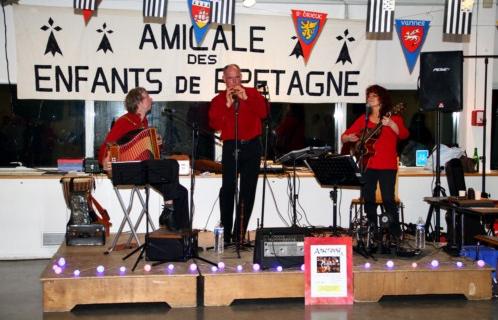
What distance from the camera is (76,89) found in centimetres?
717

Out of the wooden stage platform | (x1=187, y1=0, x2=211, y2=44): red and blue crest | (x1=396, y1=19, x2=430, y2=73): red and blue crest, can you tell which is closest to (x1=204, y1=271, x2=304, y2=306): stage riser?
the wooden stage platform

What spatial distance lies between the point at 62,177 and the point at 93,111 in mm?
1161

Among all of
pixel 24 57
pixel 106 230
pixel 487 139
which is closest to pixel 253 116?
pixel 106 230

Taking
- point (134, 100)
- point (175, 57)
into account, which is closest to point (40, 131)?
point (175, 57)

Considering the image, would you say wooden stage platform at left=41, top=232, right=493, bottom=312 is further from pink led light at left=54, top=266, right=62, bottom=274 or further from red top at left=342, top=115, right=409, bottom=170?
red top at left=342, top=115, right=409, bottom=170

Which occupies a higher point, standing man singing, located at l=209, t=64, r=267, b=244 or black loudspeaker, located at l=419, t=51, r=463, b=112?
black loudspeaker, located at l=419, t=51, r=463, b=112

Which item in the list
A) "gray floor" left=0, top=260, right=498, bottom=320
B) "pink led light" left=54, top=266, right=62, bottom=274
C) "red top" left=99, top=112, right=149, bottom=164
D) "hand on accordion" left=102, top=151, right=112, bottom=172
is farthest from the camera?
"red top" left=99, top=112, right=149, bottom=164

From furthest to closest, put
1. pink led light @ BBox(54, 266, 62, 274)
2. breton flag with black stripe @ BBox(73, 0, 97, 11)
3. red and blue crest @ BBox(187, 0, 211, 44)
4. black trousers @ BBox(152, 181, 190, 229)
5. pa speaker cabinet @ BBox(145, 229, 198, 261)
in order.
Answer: red and blue crest @ BBox(187, 0, 211, 44), breton flag with black stripe @ BBox(73, 0, 97, 11), black trousers @ BBox(152, 181, 190, 229), pa speaker cabinet @ BBox(145, 229, 198, 261), pink led light @ BBox(54, 266, 62, 274)

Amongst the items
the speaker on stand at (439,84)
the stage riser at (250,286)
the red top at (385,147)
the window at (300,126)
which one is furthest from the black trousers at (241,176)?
the speaker on stand at (439,84)

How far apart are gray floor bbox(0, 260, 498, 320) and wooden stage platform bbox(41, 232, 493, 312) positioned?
0.08 meters

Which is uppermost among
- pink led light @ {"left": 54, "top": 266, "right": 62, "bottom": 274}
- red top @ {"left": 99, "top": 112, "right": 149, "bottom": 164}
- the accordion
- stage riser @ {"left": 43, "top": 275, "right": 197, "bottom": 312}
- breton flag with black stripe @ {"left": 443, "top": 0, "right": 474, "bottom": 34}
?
breton flag with black stripe @ {"left": 443, "top": 0, "right": 474, "bottom": 34}

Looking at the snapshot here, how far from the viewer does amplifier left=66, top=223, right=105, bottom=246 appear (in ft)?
20.0

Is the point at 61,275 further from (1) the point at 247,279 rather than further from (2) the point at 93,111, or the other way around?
(2) the point at 93,111

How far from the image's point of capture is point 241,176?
6.12m
